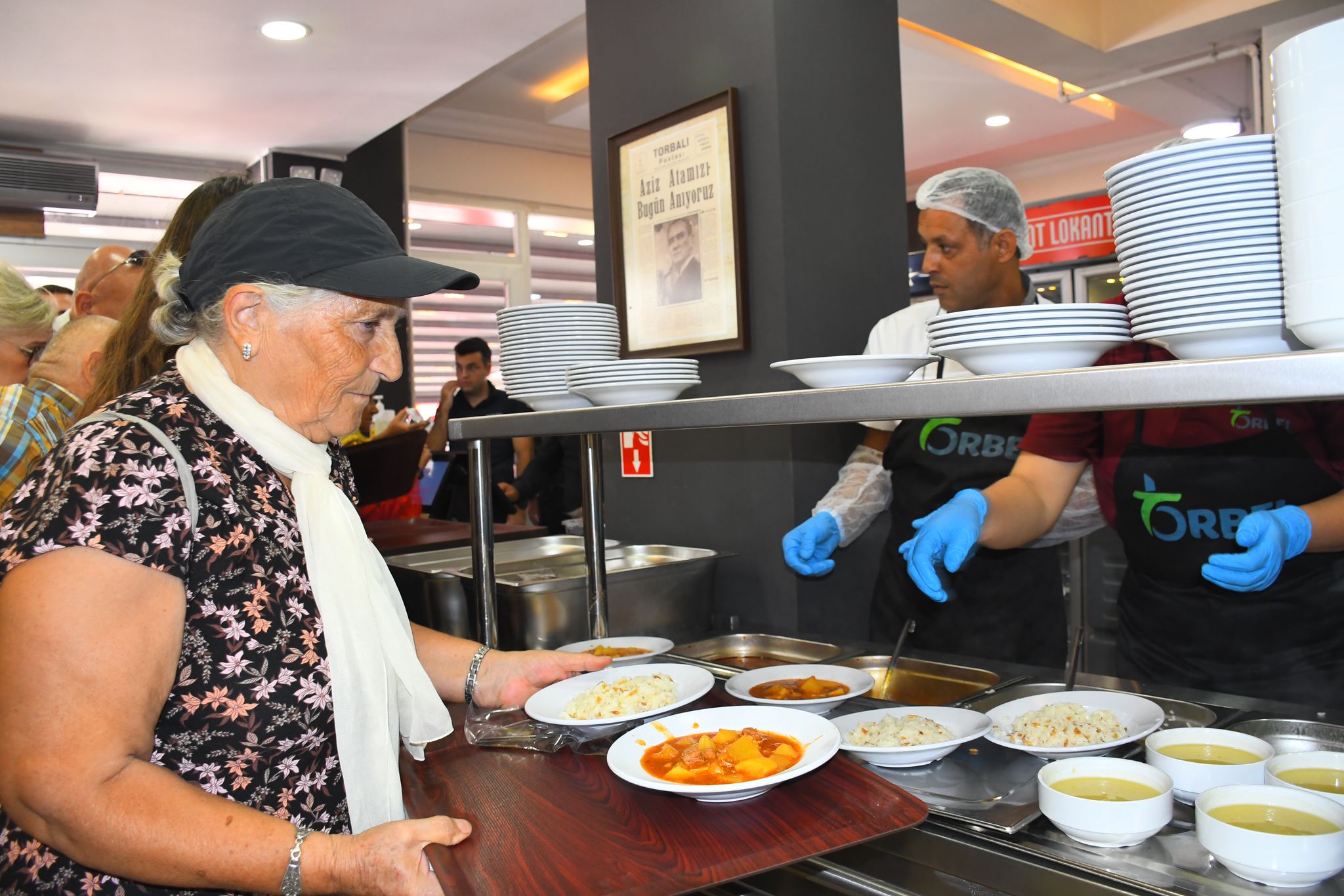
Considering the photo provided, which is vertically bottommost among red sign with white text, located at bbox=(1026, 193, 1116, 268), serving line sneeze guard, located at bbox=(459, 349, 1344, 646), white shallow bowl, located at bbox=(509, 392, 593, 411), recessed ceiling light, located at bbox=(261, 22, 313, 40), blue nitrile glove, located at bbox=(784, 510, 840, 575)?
blue nitrile glove, located at bbox=(784, 510, 840, 575)

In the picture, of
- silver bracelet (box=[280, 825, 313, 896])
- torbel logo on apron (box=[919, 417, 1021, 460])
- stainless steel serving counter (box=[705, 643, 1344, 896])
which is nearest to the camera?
stainless steel serving counter (box=[705, 643, 1344, 896])

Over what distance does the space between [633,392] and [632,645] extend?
0.65m

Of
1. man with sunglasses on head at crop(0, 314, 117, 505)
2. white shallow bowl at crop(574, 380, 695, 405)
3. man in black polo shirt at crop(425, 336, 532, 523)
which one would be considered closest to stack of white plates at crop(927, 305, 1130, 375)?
white shallow bowl at crop(574, 380, 695, 405)

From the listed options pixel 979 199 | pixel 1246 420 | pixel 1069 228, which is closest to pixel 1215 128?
pixel 1069 228

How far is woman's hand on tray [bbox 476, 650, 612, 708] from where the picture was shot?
1686mm

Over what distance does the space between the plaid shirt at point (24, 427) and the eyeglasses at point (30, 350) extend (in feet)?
0.67

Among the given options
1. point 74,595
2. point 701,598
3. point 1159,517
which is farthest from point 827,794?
point 701,598

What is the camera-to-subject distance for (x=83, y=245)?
6.33 meters

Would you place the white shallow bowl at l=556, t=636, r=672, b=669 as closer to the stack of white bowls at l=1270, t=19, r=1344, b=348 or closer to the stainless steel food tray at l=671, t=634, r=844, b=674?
the stainless steel food tray at l=671, t=634, r=844, b=674

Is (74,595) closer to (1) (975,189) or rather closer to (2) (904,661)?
(2) (904,661)

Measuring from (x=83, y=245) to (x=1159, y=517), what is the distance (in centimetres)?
670

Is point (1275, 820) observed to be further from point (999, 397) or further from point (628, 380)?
point (628, 380)

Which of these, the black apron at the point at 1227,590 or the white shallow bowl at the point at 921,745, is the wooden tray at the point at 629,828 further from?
the black apron at the point at 1227,590

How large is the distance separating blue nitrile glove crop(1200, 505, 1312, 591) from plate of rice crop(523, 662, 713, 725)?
80cm
